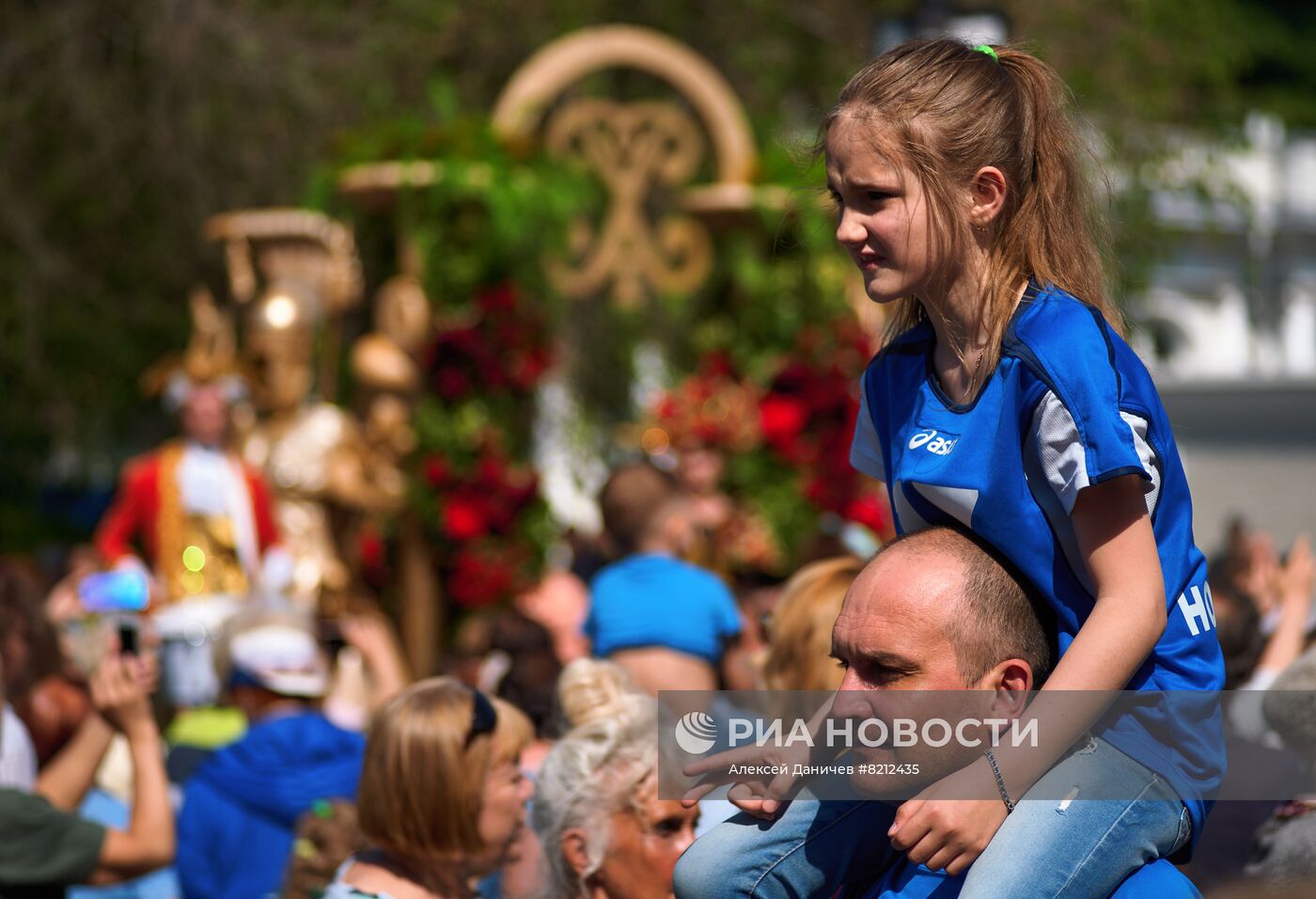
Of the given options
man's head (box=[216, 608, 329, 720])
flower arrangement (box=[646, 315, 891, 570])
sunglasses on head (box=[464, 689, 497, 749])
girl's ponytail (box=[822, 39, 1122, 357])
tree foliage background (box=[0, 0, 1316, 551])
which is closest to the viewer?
girl's ponytail (box=[822, 39, 1122, 357])

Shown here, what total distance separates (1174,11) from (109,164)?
28.1 feet

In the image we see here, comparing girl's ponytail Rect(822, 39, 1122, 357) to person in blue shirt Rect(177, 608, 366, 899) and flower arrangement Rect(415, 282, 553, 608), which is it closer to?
person in blue shirt Rect(177, 608, 366, 899)

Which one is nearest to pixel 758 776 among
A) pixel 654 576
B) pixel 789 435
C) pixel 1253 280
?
pixel 654 576

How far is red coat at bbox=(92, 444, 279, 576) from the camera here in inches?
317

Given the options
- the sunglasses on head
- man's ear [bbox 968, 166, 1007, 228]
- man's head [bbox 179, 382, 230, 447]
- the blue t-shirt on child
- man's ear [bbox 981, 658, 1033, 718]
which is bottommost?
the blue t-shirt on child

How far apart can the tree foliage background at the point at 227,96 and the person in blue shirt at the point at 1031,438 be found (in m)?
9.77

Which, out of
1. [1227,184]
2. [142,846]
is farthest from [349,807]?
[1227,184]

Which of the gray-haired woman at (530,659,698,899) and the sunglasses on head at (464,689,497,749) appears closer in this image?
the gray-haired woman at (530,659,698,899)

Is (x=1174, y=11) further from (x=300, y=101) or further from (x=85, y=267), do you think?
(x=85, y=267)

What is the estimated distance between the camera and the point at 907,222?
2.18 meters

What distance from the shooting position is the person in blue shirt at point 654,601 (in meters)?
5.27

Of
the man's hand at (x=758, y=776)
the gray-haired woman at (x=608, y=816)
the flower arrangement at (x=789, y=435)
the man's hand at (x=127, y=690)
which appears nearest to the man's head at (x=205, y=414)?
the flower arrangement at (x=789, y=435)

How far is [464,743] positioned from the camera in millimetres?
3129

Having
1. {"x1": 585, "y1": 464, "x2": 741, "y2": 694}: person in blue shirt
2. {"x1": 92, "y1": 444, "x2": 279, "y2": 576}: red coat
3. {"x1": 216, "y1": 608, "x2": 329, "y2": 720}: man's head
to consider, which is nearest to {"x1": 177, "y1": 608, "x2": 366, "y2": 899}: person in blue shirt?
{"x1": 216, "y1": 608, "x2": 329, "y2": 720}: man's head
